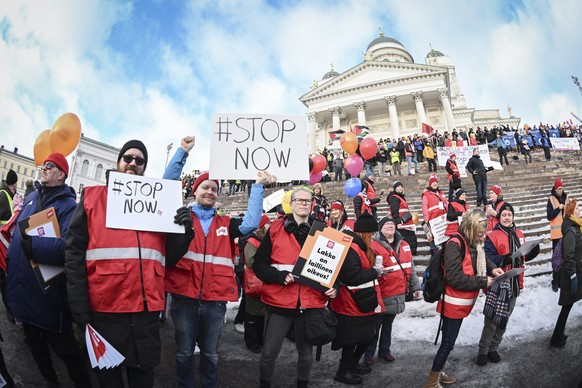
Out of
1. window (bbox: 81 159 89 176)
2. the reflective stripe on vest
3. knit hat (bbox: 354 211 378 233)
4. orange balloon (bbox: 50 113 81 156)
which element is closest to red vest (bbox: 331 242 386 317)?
knit hat (bbox: 354 211 378 233)

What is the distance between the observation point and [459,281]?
3.39 metres

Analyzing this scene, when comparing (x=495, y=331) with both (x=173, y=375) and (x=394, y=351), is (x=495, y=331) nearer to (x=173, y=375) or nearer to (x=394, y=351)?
(x=394, y=351)

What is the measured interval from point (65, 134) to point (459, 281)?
16.0ft

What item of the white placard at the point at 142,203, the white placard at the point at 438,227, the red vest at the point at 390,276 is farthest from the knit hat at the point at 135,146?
the white placard at the point at 438,227

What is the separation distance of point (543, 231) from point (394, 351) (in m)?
5.82

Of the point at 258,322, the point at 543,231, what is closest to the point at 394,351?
the point at 258,322

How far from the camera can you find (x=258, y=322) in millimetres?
4730

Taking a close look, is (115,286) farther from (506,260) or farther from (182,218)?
(506,260)

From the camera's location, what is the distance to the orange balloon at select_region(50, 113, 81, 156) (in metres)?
4.10

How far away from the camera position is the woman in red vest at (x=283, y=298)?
299 centimetres

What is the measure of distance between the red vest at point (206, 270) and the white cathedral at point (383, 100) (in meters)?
40.7

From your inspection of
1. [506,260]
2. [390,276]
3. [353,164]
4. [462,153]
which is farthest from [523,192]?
[390,276]

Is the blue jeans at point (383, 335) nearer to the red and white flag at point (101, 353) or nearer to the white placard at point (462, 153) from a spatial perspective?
the red and white flag at point (101, 353)

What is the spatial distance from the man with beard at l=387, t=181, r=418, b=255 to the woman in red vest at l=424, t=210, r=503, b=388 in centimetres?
311
